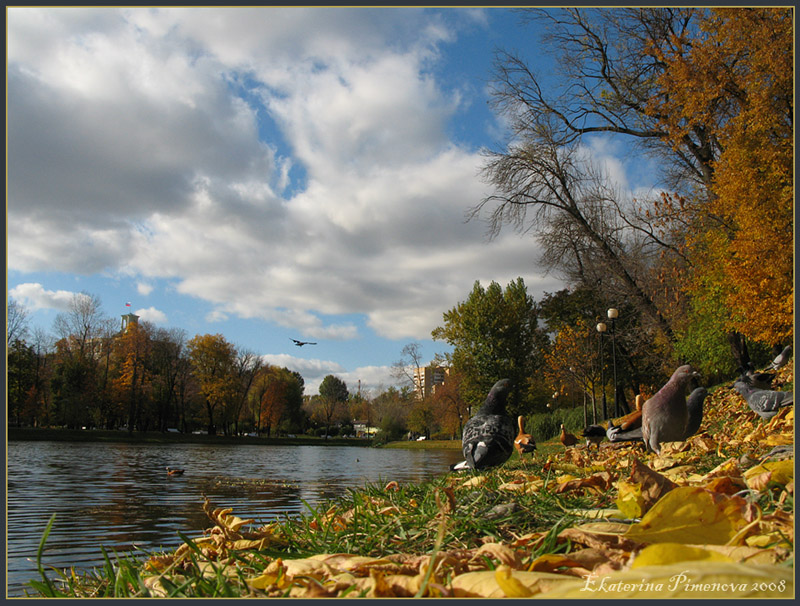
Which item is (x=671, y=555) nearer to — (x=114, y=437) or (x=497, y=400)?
(x=497, y=400)

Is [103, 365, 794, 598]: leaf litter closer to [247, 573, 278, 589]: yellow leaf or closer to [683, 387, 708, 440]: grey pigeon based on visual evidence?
[247, 573, 278, 589]: yellow leaf

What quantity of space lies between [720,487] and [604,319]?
106 feet

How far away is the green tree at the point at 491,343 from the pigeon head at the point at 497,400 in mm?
30881

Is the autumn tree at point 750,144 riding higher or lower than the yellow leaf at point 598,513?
higher

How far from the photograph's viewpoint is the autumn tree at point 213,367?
161 feet

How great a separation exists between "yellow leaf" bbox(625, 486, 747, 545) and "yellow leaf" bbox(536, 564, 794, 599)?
308 mm

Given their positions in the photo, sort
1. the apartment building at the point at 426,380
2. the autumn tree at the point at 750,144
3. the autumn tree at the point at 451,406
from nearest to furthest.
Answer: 1. the autumn tree at the point at 750,144
2. the autumn tree at the point at 451,406
3. the apartment building at the point at 426,380

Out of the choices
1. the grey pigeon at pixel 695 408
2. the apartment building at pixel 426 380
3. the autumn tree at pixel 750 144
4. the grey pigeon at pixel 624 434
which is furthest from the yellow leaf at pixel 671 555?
the apartment building at pixel 426 380

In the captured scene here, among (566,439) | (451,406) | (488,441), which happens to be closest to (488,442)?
(488,441)

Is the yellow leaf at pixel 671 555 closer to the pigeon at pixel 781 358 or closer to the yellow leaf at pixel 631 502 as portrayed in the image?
the yellow leaf at pixel 631 502

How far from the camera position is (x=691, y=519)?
116 centimetres

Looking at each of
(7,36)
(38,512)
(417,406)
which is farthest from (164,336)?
(7,36)

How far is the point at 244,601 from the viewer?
0.88 meters

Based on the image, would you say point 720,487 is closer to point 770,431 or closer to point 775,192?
point 770,431
